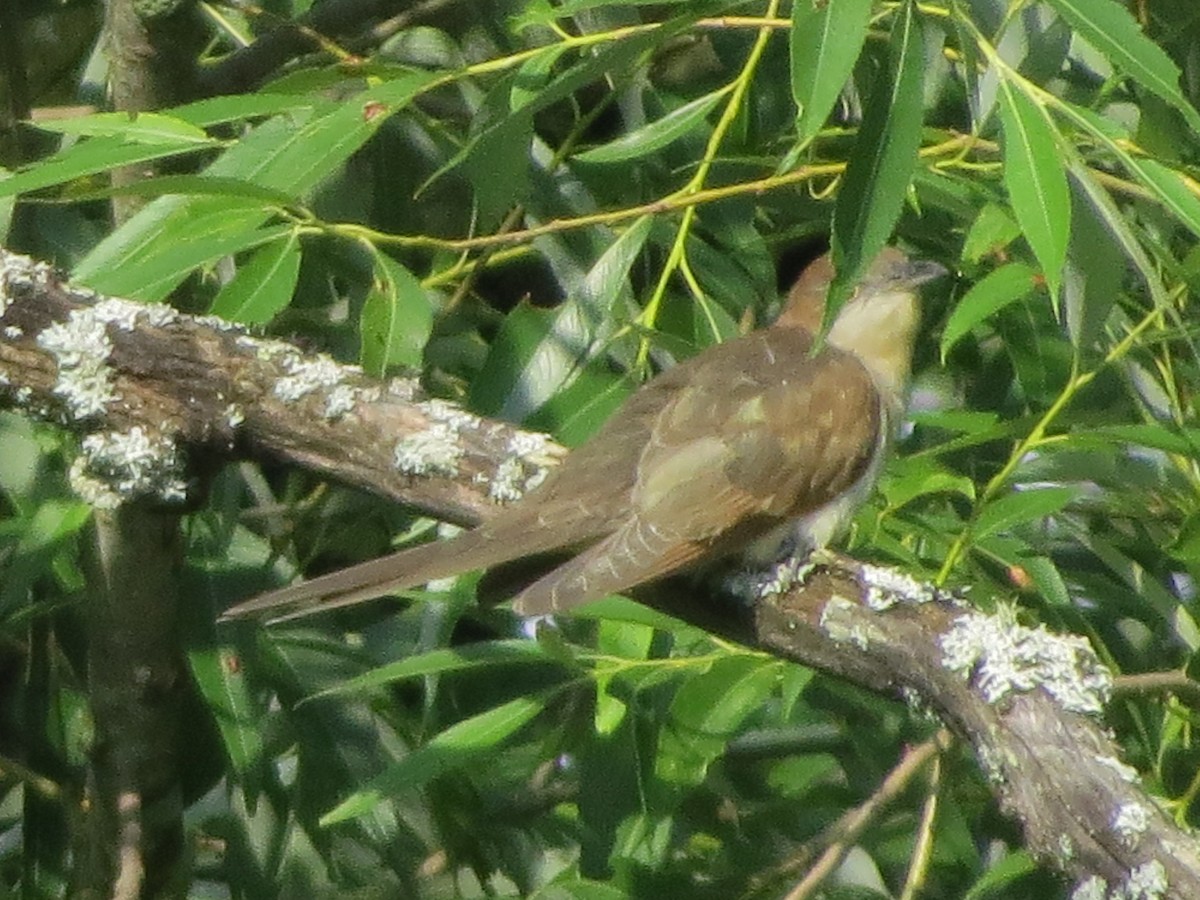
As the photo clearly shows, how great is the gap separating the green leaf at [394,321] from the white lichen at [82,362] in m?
0.33

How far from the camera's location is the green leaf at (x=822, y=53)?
1.99 m

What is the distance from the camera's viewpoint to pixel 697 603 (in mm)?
2795

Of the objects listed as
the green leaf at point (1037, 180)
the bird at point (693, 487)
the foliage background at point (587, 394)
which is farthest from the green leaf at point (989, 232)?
the green leaf at point (1037, 180)

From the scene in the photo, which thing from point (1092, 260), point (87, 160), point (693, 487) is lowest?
point (693, 487)

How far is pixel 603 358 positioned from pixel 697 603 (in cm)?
39

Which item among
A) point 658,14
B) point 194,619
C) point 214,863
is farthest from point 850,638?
point 214,863


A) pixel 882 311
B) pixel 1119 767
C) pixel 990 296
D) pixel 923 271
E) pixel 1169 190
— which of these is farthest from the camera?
pixel 882 311

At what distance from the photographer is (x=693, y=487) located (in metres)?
2.97

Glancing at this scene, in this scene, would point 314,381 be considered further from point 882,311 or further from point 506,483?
point 882,311

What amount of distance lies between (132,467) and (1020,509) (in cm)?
106

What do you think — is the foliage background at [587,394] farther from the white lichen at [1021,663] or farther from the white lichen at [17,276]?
the white lichen at [1021,663]

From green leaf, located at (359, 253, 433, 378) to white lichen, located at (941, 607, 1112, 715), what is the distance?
0.74m

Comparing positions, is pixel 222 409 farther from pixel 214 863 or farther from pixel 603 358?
pixel 214 863

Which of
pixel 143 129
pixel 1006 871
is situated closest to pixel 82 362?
pixel 143 129
